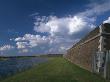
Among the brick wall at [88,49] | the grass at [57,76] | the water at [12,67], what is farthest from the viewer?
the water at [12,67]

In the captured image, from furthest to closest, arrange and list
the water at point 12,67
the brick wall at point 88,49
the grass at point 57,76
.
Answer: the water at point 12,67
the brick wall at point 88,49
the grass at point 57,76

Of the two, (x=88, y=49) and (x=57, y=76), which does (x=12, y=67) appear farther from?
(x=57, y=76)

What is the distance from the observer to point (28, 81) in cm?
1600

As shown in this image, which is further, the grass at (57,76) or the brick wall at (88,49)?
the brick wall at (88,49)

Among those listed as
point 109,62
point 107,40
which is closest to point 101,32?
point 107,40

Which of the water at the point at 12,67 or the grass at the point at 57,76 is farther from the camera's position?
the water at the point at 12,67

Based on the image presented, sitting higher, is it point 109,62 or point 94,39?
point 94,39

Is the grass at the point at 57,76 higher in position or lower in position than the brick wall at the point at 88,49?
lower

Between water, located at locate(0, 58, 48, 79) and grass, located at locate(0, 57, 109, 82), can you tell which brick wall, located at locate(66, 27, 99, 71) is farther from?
water, located at locate(0, 58, 48, 79)

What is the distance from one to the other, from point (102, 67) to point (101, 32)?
3.21 metres

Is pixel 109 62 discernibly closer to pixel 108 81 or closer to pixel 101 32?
pixel 108 81

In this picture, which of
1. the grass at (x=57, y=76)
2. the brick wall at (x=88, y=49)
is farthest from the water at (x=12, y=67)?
the brick wall at (x=88, y=49)

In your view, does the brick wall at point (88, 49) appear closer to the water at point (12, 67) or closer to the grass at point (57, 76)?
the grass at point (57, 76)

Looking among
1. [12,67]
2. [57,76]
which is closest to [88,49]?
[57,76]
